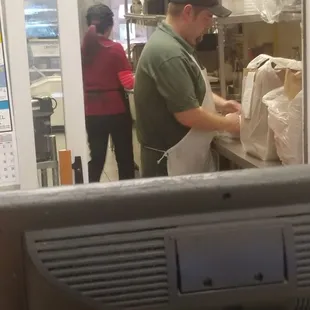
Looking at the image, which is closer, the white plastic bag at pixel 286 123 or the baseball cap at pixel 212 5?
the white plastic bag at pixel 286 123

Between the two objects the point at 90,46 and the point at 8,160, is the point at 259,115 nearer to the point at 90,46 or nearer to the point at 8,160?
the point at 8,160

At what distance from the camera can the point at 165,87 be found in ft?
7.07

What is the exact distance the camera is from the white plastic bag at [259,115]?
219 cm

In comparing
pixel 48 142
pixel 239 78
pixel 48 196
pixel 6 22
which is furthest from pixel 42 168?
pixel 239 78

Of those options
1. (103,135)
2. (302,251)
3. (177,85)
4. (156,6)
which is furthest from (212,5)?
(302,251)

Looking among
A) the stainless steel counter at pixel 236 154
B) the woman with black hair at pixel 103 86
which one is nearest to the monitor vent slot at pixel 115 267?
the stainless steel counter at pixel 236 154

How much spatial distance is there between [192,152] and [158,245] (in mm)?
1848

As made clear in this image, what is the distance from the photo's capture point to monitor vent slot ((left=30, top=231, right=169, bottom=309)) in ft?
1.57

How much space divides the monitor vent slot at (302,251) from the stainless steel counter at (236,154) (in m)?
1.60

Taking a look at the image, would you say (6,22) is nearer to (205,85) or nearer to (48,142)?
(48,142)

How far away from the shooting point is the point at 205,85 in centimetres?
231

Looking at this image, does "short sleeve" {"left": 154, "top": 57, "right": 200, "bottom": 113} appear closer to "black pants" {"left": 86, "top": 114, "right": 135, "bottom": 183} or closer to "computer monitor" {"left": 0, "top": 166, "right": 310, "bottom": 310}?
"black pants" {"left": 86, "top": 114, "right": 135, "bottom": 183}

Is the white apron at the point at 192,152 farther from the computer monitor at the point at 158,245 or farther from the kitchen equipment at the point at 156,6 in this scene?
the computer monitor at the point at 158,245

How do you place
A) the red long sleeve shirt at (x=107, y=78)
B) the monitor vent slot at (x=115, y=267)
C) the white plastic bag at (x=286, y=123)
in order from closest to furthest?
the monitor vent slot at (x=115, y=267) → the white plastic bag at (x=286, y=123) → the red long sleeve shirt at (x=107, y=78)
